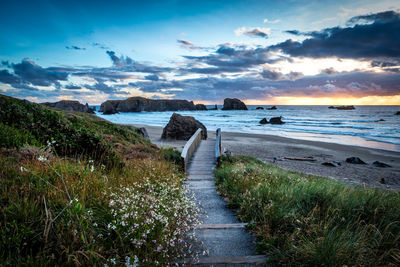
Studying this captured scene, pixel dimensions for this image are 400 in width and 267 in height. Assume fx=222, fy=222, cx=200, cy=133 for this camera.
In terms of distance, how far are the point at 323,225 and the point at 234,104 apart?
132 meters

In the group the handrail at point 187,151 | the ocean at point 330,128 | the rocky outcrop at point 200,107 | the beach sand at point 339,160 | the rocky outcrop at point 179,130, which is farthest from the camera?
the rocky outcrop at point 200,107

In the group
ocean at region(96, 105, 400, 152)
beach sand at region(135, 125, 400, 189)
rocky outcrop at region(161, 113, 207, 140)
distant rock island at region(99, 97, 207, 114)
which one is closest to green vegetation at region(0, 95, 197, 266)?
beach sand at region(135, 125, 400, 189)

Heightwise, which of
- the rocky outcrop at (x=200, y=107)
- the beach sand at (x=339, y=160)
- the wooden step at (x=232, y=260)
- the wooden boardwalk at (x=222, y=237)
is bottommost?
the beach sand at (x=339, y=160)

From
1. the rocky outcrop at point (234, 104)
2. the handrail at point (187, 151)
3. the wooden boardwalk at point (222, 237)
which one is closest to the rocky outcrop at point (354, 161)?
the handrail at point (187, 151)

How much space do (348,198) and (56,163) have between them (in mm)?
5880

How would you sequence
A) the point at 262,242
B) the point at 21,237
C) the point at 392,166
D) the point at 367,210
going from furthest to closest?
1. the point at 392,166
2. the point at 367,210
3. the point at 262,242
4. the point at 21,237

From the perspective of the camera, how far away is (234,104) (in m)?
134

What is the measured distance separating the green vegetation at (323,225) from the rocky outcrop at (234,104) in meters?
130

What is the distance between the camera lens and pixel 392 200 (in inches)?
162

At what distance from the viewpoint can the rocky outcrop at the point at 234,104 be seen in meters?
132

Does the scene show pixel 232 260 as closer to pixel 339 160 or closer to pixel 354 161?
pixel 354 161

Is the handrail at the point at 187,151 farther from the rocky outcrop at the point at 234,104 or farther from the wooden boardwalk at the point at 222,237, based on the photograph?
the rocky outcrop at the point at 234,104

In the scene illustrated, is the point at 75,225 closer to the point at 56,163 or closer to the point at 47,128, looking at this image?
the point at 56,163

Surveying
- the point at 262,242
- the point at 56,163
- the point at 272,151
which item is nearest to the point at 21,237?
the point at 56,163
